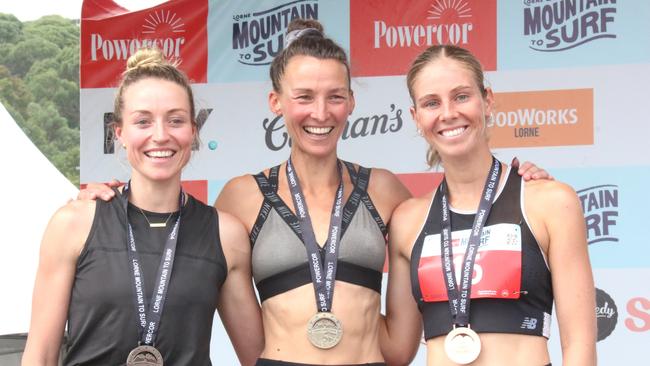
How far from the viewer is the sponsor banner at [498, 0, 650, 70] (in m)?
5.00

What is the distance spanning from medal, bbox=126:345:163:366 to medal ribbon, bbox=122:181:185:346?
19mm

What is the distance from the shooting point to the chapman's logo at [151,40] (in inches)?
221

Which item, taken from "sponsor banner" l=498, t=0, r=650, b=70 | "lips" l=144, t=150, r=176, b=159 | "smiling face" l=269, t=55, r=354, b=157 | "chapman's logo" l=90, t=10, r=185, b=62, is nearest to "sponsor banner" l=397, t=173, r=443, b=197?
"sponsor banner" l=498, t=0, r=650, b=70

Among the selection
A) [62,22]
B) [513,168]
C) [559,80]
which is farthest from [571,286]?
[62,22]

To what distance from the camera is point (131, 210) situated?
2.82 m

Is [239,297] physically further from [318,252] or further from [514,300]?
[514,300]

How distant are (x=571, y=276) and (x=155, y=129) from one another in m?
1.29

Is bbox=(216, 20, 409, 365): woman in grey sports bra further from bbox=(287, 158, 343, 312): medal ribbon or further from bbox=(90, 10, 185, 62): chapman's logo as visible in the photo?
bbox=(90, 10, 185, 62): chapman's logo

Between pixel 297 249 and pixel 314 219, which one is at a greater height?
pixel 314 219

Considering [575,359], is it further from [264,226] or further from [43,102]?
[43,102]

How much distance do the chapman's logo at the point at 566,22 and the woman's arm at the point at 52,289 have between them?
324 centimetres

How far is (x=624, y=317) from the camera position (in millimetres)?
4949

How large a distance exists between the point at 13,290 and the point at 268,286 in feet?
7.36

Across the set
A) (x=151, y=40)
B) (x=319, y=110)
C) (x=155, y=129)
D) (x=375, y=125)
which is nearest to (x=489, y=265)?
(x=319, y=110)
